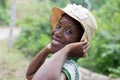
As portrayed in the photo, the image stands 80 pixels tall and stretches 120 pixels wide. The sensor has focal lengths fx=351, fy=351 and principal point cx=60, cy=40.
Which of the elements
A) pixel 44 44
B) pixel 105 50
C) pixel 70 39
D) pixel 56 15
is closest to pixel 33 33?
pixel 44 44

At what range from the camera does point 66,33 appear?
2021 mm

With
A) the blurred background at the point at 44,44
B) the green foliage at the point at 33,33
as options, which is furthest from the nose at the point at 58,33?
the green foliage at the point at 33,33

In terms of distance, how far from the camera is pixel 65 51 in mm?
1976

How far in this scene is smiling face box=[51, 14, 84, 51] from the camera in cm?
202

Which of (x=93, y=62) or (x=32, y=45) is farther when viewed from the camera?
(x=32, y=45)

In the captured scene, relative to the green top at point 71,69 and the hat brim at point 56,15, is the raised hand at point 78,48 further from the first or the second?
the hat brim at point 56,15

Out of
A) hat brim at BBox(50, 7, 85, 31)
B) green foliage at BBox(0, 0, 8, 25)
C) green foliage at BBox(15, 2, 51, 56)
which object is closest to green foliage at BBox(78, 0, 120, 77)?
green foliage at BBox(15, 2, 51, 56)

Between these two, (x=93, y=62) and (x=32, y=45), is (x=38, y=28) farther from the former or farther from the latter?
(x=93, y=62)

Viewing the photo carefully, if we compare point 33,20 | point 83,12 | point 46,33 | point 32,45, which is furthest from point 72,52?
point 33,20

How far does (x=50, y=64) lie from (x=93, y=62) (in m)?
7.30

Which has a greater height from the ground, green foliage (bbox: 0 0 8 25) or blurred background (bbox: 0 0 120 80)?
green foliage (bbox: 0 0 8 25)

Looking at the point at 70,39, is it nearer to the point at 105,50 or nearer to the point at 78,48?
the point at 78,48

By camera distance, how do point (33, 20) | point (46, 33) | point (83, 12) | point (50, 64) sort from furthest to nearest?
point (33, 20) < point (46, 33) < point (83, 12) < point (50, 64)

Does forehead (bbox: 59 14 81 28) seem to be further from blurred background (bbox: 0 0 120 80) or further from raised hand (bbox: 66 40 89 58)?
blurred background (bbox: 0 0 120 80)
